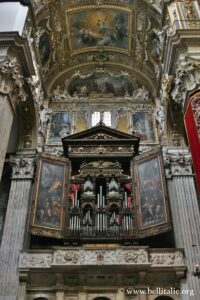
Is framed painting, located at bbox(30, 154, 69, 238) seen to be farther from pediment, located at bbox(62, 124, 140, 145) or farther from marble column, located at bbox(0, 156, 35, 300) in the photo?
pediment, located at bbox(62, 124, 140, 145)

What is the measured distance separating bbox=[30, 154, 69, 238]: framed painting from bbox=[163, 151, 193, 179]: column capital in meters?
3.61

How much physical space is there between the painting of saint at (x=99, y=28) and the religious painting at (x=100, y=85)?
1442 millimetres

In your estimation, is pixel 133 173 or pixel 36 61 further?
pixel 36 61

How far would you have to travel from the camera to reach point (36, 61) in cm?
1521

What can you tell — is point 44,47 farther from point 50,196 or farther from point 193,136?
point 193,136

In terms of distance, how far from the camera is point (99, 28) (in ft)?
58.5

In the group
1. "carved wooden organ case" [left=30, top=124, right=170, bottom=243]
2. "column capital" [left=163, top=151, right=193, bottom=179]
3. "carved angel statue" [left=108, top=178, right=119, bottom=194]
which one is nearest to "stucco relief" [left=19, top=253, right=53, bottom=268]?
"carved wooden organ case" [left=30, top=124, right=170, bottom=243]

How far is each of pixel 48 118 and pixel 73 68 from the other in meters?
3.47

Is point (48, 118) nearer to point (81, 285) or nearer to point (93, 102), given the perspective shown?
point (93, 102)

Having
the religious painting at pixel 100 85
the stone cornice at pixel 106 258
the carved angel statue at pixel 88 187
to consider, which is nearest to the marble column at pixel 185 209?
the stone cornice at pixel 106 258

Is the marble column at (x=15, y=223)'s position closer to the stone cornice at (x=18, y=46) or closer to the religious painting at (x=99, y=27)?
the stone cornice at (x=18, y=46)

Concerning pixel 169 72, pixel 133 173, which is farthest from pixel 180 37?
pixel 133 173

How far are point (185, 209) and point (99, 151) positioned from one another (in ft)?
13.4

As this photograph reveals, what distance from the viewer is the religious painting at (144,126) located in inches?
637
